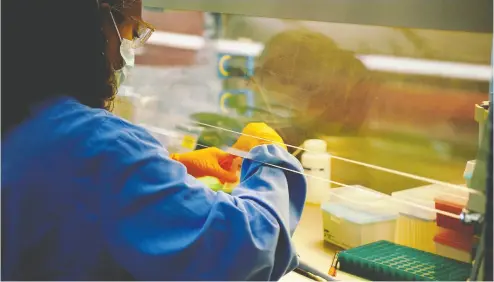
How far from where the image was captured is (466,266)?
1.16m

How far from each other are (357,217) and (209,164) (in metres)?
0.42

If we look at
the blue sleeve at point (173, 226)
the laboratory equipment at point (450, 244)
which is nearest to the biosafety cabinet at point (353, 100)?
the laboratory equipment at point (450, 244)

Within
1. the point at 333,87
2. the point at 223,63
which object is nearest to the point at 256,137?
the point at 333,87

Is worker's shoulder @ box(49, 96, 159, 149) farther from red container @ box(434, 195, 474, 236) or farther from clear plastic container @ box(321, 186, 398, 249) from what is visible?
clear plastic container @ box(321, 186, 398, 249)

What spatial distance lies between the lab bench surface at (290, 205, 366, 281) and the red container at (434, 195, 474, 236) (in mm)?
238

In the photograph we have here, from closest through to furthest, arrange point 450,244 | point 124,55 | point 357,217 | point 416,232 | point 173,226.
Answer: point 173,226, point 124,55, point 450,244, point 416,232, point 357,217

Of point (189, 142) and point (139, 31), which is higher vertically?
point (139, 31)

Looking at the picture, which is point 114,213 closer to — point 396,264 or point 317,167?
point 396,264

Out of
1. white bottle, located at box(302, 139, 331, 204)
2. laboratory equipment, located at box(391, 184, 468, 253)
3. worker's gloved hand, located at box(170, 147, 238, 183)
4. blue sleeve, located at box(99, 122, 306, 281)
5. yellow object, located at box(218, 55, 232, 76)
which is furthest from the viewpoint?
yellow object, located at box(218, 55, 232, 76)

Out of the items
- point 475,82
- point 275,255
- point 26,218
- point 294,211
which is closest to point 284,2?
point 475,82

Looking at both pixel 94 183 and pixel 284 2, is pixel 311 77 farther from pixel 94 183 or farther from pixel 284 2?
pixel 94 183

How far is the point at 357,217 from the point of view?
1.61 meters

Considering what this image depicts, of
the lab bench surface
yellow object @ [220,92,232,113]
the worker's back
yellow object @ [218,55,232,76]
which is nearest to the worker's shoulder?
the worker's back

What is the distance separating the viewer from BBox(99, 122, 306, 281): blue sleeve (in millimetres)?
988
